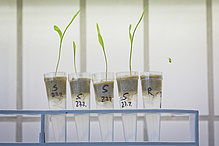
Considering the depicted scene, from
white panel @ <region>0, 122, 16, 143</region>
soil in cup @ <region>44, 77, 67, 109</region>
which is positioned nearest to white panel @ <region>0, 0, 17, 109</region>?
white panel @ <region>0, 122, 16, 143</region>

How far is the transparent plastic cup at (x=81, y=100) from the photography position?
40.1 inches

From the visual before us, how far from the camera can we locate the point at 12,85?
92.9 inches

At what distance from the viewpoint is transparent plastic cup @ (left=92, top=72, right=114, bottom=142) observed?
40.1 inches

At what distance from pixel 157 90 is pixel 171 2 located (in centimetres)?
147

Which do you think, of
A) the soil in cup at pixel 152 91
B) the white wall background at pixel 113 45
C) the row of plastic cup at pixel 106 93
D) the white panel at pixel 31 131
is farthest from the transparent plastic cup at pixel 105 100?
the white panel at pixel 31 131

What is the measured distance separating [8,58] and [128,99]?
1.59m

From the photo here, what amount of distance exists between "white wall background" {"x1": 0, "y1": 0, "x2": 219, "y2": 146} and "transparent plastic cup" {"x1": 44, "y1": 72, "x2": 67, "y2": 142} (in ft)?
4.25

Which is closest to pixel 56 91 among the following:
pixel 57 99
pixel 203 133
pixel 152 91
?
pixel 57 99

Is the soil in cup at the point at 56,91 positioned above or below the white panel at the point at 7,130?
above

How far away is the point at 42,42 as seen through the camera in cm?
237

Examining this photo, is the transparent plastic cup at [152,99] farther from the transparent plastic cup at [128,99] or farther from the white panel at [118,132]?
the white panel at [118,132]

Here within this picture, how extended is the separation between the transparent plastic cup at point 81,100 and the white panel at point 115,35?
1299mm

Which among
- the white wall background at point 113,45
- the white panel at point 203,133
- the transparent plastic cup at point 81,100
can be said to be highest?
the white wall background at point 113,45

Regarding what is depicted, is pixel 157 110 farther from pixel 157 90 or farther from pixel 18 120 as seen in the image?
pixel 18 120
